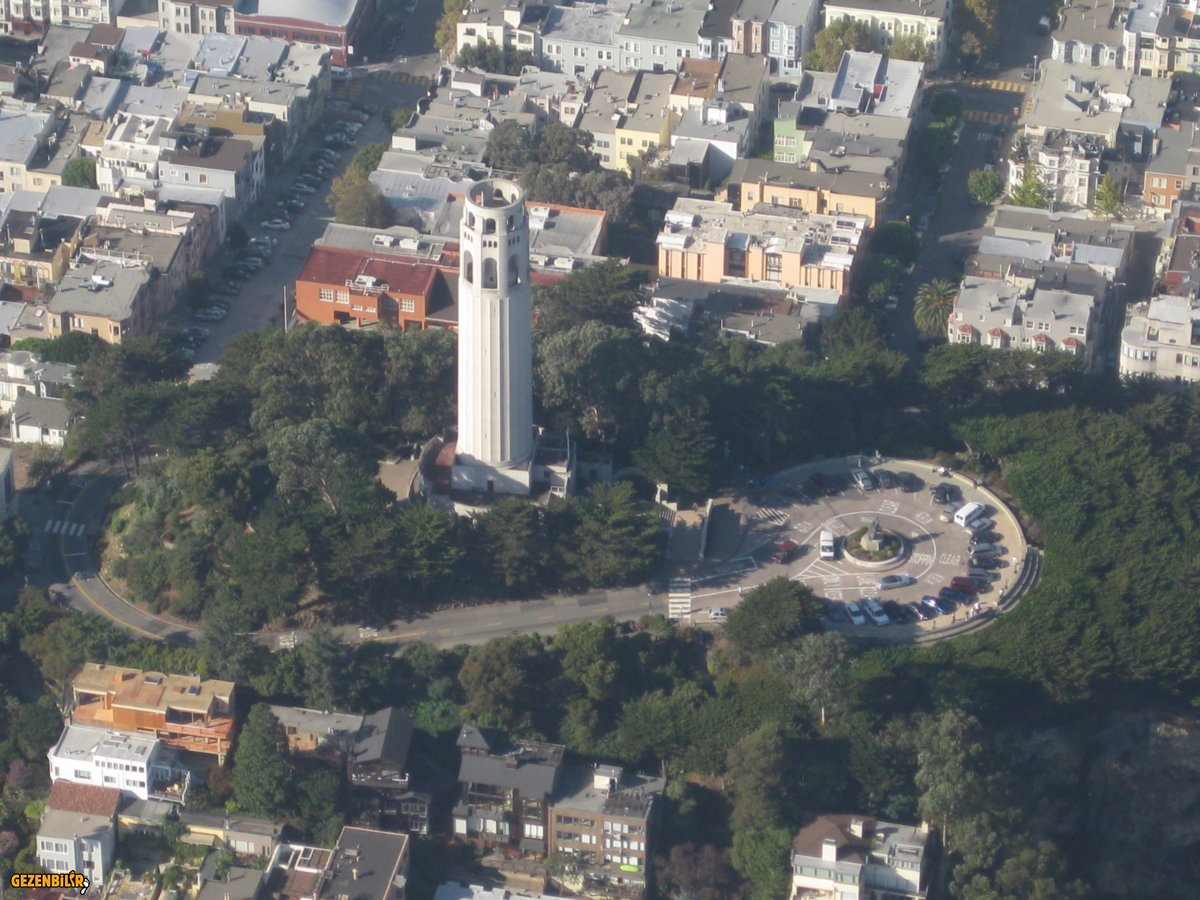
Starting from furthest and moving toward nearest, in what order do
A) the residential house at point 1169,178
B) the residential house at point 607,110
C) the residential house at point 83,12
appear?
the residential house at point 83,12 < the residential house at point 607,110 < the residential house at point 1169,178

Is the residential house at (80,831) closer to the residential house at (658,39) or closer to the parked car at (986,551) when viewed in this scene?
the parked car at (986,551)

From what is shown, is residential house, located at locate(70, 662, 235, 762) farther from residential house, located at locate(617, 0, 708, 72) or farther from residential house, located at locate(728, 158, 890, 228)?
residential house, located at locate(617, 0, 708, 72)

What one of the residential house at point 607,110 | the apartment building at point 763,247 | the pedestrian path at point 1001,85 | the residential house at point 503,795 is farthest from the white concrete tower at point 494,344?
the pedestrian path at point 1001,85

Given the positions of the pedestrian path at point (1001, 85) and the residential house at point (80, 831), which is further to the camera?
the pedestrian path at point (1001, 85)

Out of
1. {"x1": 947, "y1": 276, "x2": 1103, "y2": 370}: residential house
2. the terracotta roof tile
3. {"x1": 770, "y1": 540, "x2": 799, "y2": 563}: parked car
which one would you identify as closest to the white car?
{"x1": 770, "y1": 540, "x2": 799, "y2": 563}: parked car

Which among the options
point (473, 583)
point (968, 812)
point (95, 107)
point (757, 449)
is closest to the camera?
point (968, 812)

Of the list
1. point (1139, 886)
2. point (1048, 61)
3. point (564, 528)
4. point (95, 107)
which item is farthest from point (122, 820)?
point (1048, 61)

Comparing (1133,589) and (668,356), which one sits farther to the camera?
(668,356)

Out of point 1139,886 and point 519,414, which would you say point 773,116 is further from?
point 1139,886
